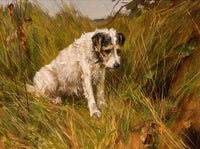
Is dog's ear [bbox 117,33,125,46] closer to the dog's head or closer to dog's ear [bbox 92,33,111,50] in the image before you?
the dog's head

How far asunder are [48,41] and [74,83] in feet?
3.17

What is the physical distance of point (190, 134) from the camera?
2.27 m

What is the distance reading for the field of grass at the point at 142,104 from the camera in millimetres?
2258

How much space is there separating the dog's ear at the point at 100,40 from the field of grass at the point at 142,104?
408 millimetres

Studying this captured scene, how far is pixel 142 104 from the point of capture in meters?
2.67

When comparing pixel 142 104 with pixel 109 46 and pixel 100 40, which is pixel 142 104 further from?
pixel 100 40

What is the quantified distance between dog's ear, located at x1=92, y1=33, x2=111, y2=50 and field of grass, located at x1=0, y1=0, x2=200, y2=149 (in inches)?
16.1

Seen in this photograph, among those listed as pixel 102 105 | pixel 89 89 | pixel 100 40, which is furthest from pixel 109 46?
pixel 102 105

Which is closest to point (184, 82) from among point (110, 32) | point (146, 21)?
point (146, 21)

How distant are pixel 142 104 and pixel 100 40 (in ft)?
3.60

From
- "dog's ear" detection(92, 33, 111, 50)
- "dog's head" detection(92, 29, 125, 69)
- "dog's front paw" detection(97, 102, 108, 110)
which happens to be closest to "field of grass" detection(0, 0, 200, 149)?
"dog's front paw" detection(97, 102, 108, 110)

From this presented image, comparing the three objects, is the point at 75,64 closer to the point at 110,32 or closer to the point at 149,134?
the point at 110,32

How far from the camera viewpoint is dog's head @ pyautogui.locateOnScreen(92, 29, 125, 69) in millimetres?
2854

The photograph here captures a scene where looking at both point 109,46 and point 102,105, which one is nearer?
point 109,46
